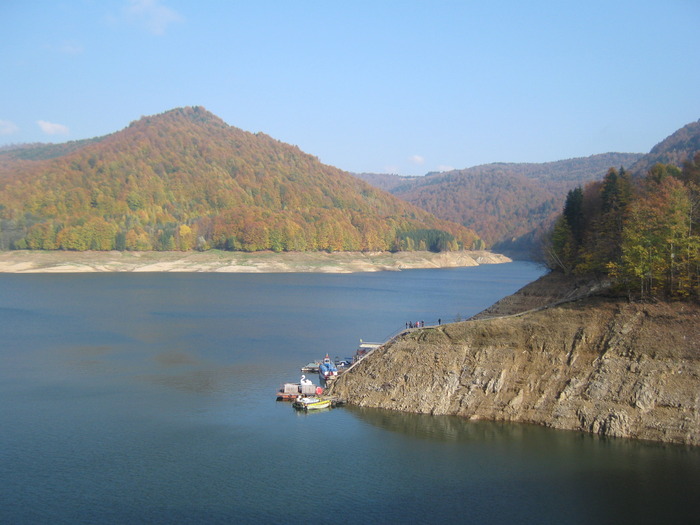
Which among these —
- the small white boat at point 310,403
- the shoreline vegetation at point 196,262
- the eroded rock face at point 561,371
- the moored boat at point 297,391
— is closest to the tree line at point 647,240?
the eroded rock face at point 561,371

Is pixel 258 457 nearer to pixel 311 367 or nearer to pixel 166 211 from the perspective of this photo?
pixel 311 367

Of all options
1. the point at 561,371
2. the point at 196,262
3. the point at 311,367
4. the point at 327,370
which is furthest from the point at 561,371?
the point at 196,262

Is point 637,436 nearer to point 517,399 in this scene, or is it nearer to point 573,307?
point 517,399

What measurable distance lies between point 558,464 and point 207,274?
105 m

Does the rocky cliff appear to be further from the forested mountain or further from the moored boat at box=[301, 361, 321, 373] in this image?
the forested mountain

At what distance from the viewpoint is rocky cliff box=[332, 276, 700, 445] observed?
2750 centimetres

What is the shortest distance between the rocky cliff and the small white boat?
1.29 meters

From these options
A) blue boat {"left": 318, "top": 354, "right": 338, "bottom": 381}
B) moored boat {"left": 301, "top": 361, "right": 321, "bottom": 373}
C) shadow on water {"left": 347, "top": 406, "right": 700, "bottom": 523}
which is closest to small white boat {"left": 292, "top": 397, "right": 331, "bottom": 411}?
shadow on water {"left": 347, "top": 406, "right": 700, "bottom": 523}

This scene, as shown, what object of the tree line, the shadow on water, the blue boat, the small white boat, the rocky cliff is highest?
the tree line

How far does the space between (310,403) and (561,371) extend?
41.7 ft

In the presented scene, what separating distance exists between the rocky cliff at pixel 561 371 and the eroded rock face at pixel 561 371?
0.15 feet

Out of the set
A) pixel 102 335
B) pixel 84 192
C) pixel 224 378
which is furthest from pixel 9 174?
pixel 224 378

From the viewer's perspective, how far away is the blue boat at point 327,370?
38188 millimetres

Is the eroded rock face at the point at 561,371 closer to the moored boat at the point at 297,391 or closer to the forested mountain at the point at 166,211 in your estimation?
the moored boat at the point at 297,391
